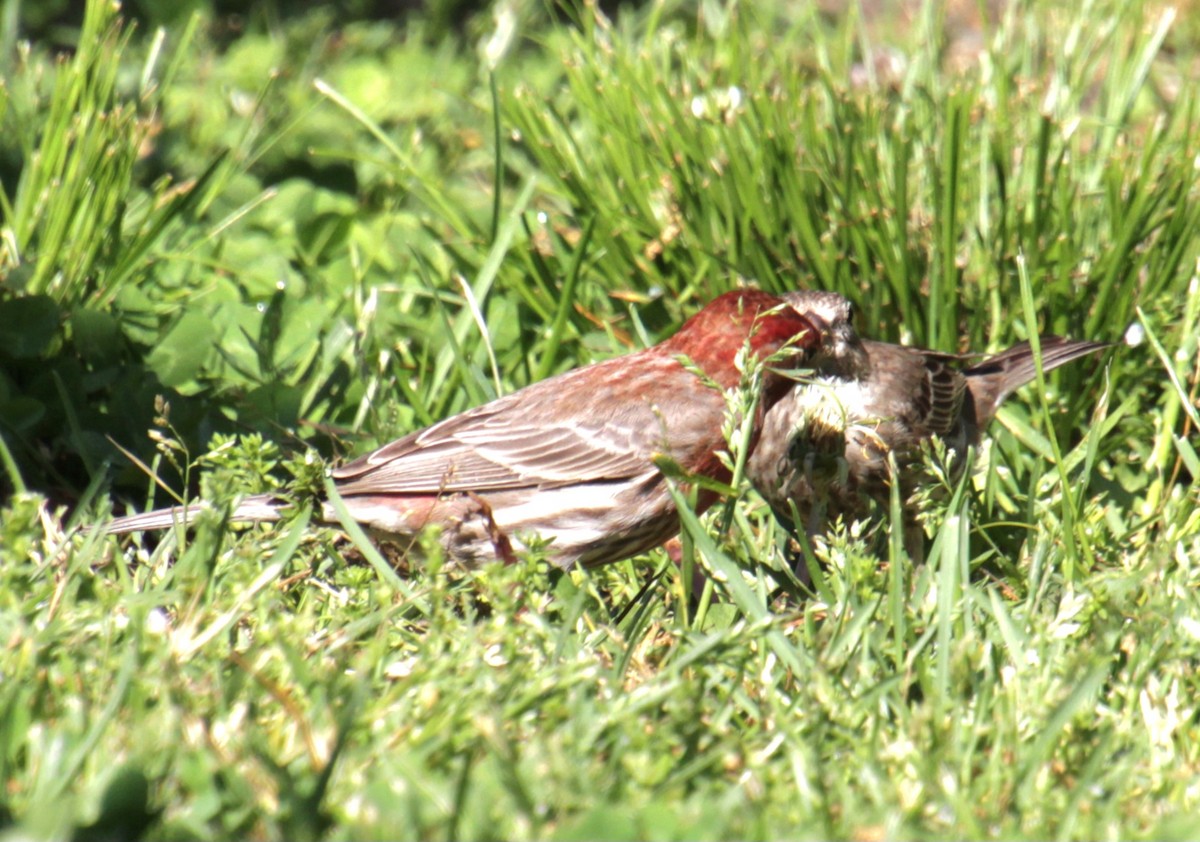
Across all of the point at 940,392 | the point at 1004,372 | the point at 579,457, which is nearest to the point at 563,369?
the point at 579,457

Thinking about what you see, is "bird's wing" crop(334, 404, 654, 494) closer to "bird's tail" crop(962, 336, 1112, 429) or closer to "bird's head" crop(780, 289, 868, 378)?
"bird's head" crop(780, 289, 868, 378)

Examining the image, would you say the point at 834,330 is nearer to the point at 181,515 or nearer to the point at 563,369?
the point at 563,369

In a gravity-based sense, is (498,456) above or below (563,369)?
above

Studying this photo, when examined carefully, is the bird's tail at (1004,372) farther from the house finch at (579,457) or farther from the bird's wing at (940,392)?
the house finch at (579,457)

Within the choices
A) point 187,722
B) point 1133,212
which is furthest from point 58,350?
point 1133,212

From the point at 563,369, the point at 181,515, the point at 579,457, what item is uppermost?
the point at 181,515

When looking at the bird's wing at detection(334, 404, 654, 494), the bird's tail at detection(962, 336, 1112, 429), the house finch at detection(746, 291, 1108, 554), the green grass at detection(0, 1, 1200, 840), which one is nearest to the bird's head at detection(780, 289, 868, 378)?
the house finch at detection(746, 291, 1108, 554)
